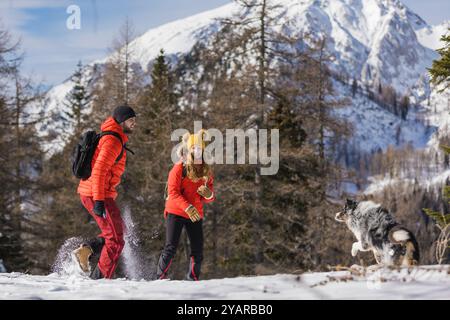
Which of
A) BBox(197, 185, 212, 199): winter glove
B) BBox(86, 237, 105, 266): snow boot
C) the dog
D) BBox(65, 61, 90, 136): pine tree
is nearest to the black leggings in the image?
BBox(197, 185, 212, 199): winter glove

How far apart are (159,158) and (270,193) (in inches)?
197

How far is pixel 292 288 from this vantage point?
172 inches

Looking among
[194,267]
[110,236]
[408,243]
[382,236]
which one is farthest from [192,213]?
[408,243]

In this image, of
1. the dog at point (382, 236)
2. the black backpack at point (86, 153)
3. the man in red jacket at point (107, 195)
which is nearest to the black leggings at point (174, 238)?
the man in red jacket at point (107, 195)

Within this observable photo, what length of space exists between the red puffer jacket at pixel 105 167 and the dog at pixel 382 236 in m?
2.69

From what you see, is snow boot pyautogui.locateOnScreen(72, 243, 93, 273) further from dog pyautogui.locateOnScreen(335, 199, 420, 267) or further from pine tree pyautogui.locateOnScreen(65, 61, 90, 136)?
pine tree pyautogui.locateOnScreen(65, 61, 90, 136)

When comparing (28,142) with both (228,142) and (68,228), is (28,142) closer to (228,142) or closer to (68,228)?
(68,228)

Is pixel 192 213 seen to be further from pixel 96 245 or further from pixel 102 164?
pixel 96 245

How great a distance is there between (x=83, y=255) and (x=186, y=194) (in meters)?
1.37

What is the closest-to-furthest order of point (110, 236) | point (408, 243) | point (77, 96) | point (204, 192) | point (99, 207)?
point (408, 243)
point (99, 207)
point (110, 236)
point (204, 192)
point (77, 96)

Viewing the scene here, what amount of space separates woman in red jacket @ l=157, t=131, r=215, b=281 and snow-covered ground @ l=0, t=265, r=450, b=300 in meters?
1.81

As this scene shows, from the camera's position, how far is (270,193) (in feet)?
82.1

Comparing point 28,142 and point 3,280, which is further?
point 28,142

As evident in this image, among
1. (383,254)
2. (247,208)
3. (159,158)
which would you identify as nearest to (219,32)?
(159,158)
